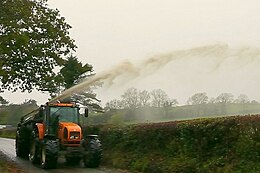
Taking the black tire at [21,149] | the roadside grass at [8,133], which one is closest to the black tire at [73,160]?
the black tire at [21,149]

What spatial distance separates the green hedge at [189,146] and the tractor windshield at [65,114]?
2.07 m

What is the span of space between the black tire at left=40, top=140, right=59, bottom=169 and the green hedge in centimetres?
275

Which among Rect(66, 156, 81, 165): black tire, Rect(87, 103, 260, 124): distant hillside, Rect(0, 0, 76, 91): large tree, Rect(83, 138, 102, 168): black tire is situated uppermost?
Rect(0, 0, 76, 91): large tree

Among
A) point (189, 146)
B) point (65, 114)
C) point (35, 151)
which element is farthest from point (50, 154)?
point (189, 146)

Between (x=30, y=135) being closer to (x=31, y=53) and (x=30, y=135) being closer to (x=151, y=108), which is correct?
(x=31, y=53)

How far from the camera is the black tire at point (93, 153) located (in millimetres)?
20609

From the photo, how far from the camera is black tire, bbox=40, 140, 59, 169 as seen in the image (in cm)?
1984

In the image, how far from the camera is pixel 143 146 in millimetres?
20266

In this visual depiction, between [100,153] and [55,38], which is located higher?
[55,38]

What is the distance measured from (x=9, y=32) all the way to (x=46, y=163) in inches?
369

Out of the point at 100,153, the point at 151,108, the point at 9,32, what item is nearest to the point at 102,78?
the point at 100,153

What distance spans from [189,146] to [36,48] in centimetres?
1545

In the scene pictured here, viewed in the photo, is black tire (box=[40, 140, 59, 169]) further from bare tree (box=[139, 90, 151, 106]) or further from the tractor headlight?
bare tree (box=[139, 90, 151, 106])

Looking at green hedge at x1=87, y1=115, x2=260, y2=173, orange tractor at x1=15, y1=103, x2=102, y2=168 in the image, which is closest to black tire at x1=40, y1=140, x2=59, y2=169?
orange tractor at x1=15, y1=103, x2=102, y2=168
